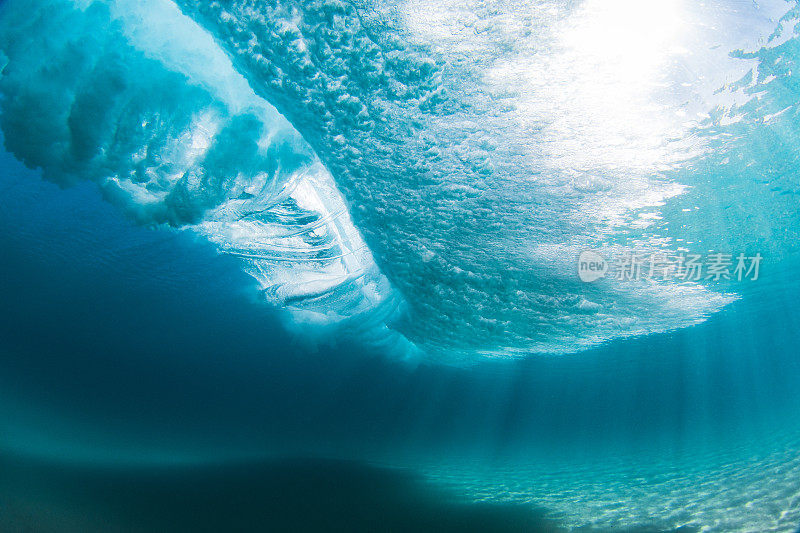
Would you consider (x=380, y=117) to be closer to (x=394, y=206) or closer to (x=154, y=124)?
(x=394, y=206)

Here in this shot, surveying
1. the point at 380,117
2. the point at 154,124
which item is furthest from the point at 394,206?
the point at 154,124

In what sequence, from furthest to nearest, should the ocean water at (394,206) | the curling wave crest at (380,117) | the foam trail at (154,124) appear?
the foam trail at (154,124)
the ocean water at (394,206)
the curling wave crest at (380,117)

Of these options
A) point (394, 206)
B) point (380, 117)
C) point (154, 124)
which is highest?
point (394, 206)

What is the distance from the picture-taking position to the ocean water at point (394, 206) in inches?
204

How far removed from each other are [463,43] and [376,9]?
124 cm

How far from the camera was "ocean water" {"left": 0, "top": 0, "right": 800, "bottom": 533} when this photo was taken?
17.0 feet

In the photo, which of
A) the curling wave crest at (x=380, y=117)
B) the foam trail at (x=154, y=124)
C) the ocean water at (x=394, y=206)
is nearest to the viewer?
the curling wave crest at (x=380, y=117)

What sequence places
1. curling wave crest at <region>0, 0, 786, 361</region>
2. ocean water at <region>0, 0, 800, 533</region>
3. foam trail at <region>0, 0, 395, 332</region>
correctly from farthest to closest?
foam trail at <region>0, 0, 395, 332</region> < ocean water at <region>0, 0, 800, 533</region> < curling wave crest at <region>0, 0, 786, 361</region>

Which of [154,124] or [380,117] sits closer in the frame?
[380,117]

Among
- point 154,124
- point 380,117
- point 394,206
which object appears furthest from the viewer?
point 394,206

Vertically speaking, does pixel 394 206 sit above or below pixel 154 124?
above

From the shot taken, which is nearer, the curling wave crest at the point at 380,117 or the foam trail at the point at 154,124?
the curling wave crest at the point at 380,117

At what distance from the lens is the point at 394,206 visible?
8.52 m

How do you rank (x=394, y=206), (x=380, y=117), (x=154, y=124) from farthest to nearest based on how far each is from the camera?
(x=394, y=206)
(x=154, y=124)
(x=380, y=117)
